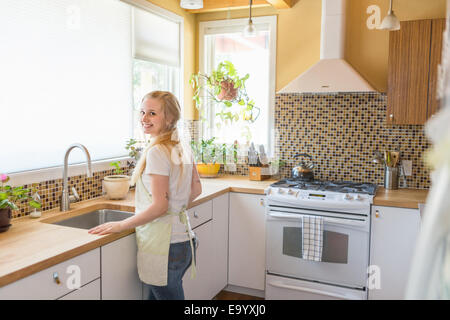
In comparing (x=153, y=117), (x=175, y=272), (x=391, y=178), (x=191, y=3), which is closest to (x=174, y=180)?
(x=153, y=117)

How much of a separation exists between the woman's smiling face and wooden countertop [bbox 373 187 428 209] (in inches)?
62.4

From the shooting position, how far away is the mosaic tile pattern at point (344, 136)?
3.20 m

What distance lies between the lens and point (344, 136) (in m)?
3.39

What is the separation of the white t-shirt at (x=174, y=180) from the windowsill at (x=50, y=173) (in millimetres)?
702

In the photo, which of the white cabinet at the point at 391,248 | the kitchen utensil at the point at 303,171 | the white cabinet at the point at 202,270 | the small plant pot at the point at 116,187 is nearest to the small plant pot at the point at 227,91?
the kitchen utensil at the point at 303,171

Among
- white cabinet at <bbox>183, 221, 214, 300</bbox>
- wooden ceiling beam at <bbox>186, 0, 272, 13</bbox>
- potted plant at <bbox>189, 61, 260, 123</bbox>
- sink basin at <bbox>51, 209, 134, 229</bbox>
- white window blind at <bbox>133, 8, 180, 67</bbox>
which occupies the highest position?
wooden ceiling beam at <bbox>186, 0, 272, 13</bbox>

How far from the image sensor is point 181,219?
198 centimetres

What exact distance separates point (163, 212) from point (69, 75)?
1.18m

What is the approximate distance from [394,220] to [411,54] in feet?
3.81

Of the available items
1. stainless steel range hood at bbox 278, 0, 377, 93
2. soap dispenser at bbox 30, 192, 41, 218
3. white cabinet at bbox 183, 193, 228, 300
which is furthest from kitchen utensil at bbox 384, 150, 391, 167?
soap dispenser at bbox 30, 192, 41, 218

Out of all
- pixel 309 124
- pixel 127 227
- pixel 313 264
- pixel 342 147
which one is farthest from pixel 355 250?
pixel 127 227

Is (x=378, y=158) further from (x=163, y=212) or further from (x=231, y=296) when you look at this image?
(x=163, y=212)

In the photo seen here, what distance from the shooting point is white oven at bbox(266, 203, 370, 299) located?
277 centimetres

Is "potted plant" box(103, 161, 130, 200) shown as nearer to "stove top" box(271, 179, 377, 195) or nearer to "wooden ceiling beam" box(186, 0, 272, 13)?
"stove top" box(271, 179, 377, 195)
